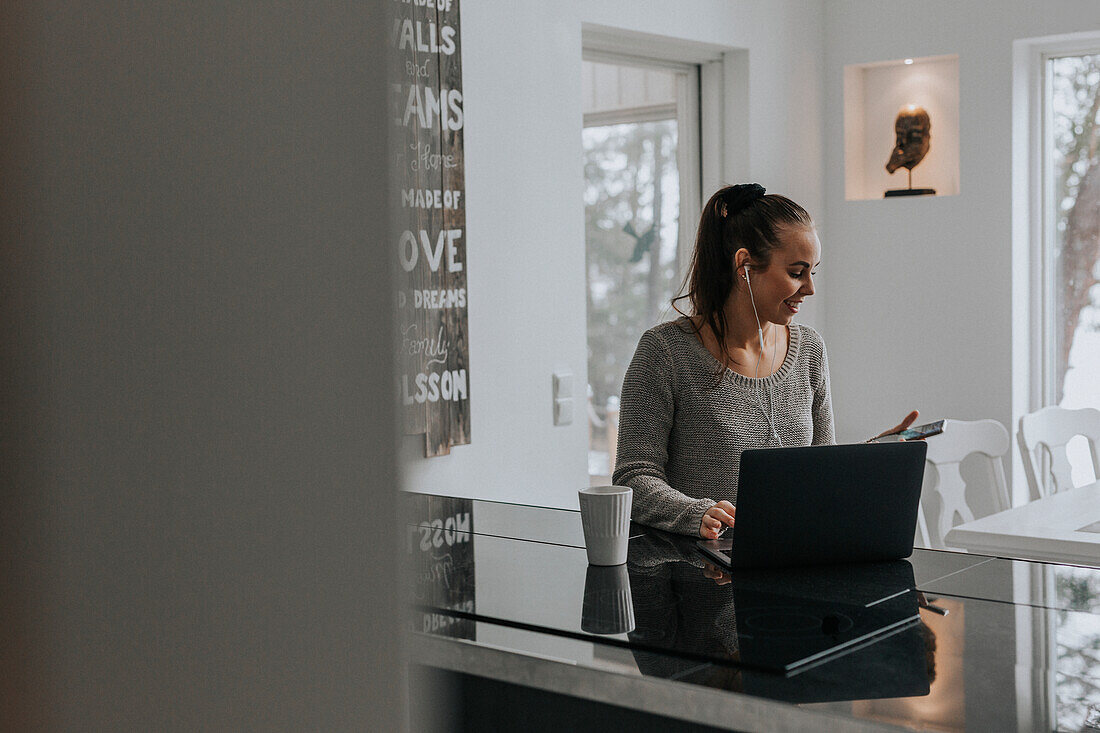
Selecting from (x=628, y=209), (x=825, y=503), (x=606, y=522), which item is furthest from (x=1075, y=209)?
(x=606, y=522)

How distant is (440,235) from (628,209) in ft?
3.18

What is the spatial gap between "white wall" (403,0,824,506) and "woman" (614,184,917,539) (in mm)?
829

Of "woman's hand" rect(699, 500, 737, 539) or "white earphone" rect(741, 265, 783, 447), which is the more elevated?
"white earphone" rect(741, 265, 783, 447)

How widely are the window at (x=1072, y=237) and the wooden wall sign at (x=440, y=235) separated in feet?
6.94

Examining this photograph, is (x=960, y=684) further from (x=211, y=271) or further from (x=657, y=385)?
(x=657, y=385)

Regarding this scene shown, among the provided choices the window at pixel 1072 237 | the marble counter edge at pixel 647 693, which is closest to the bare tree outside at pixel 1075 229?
the window at pixel 1072 237

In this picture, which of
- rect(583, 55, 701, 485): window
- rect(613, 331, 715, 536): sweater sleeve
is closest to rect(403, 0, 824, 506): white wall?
rect(583, 55, 701, 485): window

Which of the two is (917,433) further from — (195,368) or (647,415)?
(195,368)

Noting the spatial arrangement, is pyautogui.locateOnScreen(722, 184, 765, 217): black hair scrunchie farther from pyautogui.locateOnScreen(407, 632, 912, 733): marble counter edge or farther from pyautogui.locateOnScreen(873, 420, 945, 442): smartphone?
pyautogui.locateOnScreen(407, 632, 912, 733): marble counter edge

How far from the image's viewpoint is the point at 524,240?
2.72 metres

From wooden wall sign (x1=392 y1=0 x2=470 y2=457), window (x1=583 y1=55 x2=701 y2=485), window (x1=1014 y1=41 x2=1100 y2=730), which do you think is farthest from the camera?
window (x1=1014 y1=41 x2=1100 y2=730)

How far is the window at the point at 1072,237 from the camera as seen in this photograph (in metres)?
3.45

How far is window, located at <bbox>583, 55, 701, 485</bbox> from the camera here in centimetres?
317

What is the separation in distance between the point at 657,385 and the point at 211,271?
5.09 ft
